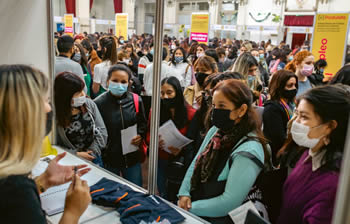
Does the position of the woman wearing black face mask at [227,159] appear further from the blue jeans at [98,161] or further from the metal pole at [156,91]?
the blue jeans at [98,161]

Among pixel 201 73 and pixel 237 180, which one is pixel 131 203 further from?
pixel 201 73

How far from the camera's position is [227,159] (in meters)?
1.72

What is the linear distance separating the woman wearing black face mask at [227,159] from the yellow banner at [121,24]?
16.8ft

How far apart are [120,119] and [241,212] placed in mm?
1374

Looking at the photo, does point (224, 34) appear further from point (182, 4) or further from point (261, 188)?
point (261, 188)

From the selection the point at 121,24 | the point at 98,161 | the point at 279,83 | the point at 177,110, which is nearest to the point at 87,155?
the point at 98,161

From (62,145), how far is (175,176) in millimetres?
1164

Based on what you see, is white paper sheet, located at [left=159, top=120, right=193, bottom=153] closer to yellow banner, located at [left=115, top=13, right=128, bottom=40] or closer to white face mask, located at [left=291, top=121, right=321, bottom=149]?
white face mask, located at [left=291, top=121, right=321, bottom=149]

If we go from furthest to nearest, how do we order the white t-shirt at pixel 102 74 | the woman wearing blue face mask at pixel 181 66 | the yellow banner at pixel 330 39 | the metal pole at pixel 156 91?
the woman wearing blue face mask at pixel 181 66
the yellow banner at pixel 330 39
the white t-shirt at pixel 102 74
the metal pole at pixel 156 91

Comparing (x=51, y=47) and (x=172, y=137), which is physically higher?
(x=51, y=47)

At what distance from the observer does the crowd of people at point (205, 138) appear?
1.10 metres

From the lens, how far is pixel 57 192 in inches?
76.2

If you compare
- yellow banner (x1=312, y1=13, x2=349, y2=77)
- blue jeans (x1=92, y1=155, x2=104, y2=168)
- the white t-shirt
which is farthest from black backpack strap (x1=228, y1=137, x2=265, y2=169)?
yellow banner (x1=312, y1=13, x2=349, y2=77)

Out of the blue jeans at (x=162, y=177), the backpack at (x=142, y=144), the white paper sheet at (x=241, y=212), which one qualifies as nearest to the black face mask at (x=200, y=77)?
the backpack at (x=142, y=144)
